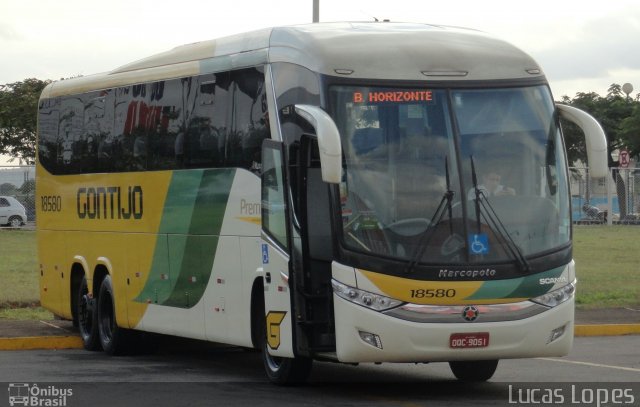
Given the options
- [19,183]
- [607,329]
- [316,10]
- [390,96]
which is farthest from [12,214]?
[390,96]

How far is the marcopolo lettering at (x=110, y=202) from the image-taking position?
56.3ft

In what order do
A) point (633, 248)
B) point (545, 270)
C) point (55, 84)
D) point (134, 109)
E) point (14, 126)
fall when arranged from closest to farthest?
point (545, 270), point (134, 109), point (55, 84), point (633, 248), point (14, 126)

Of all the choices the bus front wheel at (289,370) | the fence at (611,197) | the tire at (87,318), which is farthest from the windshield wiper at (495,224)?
the fence at (611,197)

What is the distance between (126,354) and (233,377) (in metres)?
3.62

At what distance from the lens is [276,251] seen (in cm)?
1321

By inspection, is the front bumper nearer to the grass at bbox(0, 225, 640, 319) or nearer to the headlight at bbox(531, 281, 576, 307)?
the headlight at bbox(531, 281, 576, 307)

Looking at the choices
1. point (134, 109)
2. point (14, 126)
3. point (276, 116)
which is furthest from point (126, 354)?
point (14, 126)

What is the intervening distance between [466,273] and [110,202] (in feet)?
23.0

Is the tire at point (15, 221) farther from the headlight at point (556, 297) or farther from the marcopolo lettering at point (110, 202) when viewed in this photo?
the headlight at point (556, 297)

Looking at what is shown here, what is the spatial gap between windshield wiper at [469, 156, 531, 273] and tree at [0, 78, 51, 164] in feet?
164

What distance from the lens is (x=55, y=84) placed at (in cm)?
2048

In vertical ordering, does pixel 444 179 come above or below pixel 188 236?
above

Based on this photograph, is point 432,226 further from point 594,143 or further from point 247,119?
point 247,119

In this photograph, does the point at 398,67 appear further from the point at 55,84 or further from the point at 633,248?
the point at 633,248
